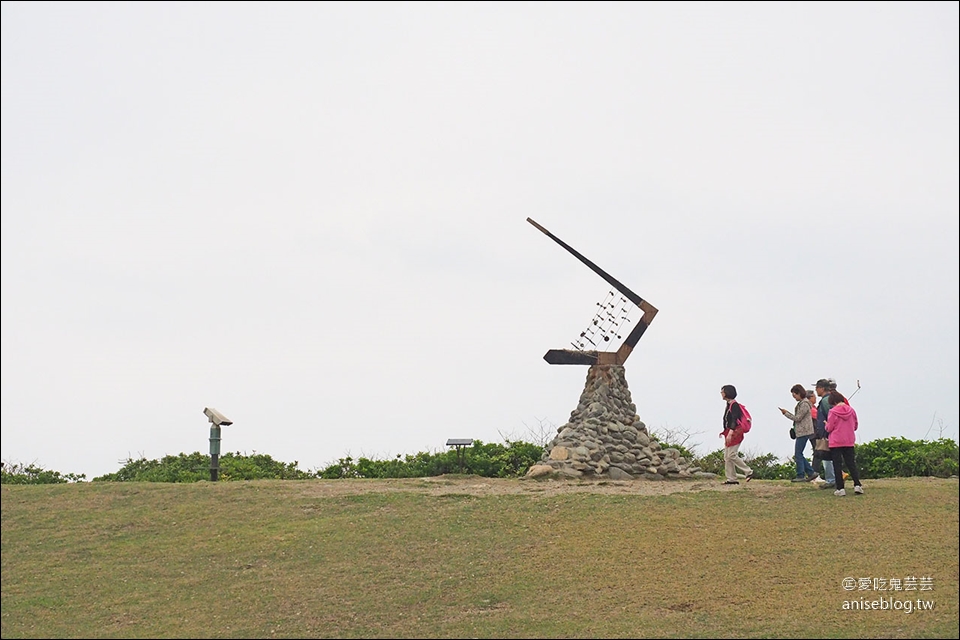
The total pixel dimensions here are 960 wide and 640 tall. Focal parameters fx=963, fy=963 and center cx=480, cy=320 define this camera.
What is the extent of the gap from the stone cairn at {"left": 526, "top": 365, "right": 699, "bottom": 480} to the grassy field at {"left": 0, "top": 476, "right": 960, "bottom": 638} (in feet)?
4.84

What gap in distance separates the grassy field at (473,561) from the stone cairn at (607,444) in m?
1.48

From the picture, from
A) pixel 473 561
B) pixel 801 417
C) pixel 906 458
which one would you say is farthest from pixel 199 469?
pixel 906 458

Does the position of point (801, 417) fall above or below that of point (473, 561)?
above

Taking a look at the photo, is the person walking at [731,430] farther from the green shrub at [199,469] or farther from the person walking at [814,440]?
the green shrub at [199,469]

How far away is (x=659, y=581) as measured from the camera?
31.1ft

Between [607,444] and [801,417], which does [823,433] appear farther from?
[607,444]

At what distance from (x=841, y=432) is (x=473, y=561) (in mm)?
5148

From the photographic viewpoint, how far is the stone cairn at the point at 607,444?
1501cm

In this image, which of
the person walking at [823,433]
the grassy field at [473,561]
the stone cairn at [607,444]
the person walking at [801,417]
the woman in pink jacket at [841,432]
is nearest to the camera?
the grassy field at [473,561]

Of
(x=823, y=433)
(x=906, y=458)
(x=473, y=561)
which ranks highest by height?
(x=823, y=433)

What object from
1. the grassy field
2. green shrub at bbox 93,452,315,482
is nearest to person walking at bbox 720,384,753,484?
the grassy field

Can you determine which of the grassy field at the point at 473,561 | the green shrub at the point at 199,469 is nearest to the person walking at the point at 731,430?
the grassy field at the point at 473,561

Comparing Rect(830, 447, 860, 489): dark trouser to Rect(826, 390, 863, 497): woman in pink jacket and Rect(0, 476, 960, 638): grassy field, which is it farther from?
Rect(0, 476, 960, 638): grassy field

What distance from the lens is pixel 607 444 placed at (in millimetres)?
15391
